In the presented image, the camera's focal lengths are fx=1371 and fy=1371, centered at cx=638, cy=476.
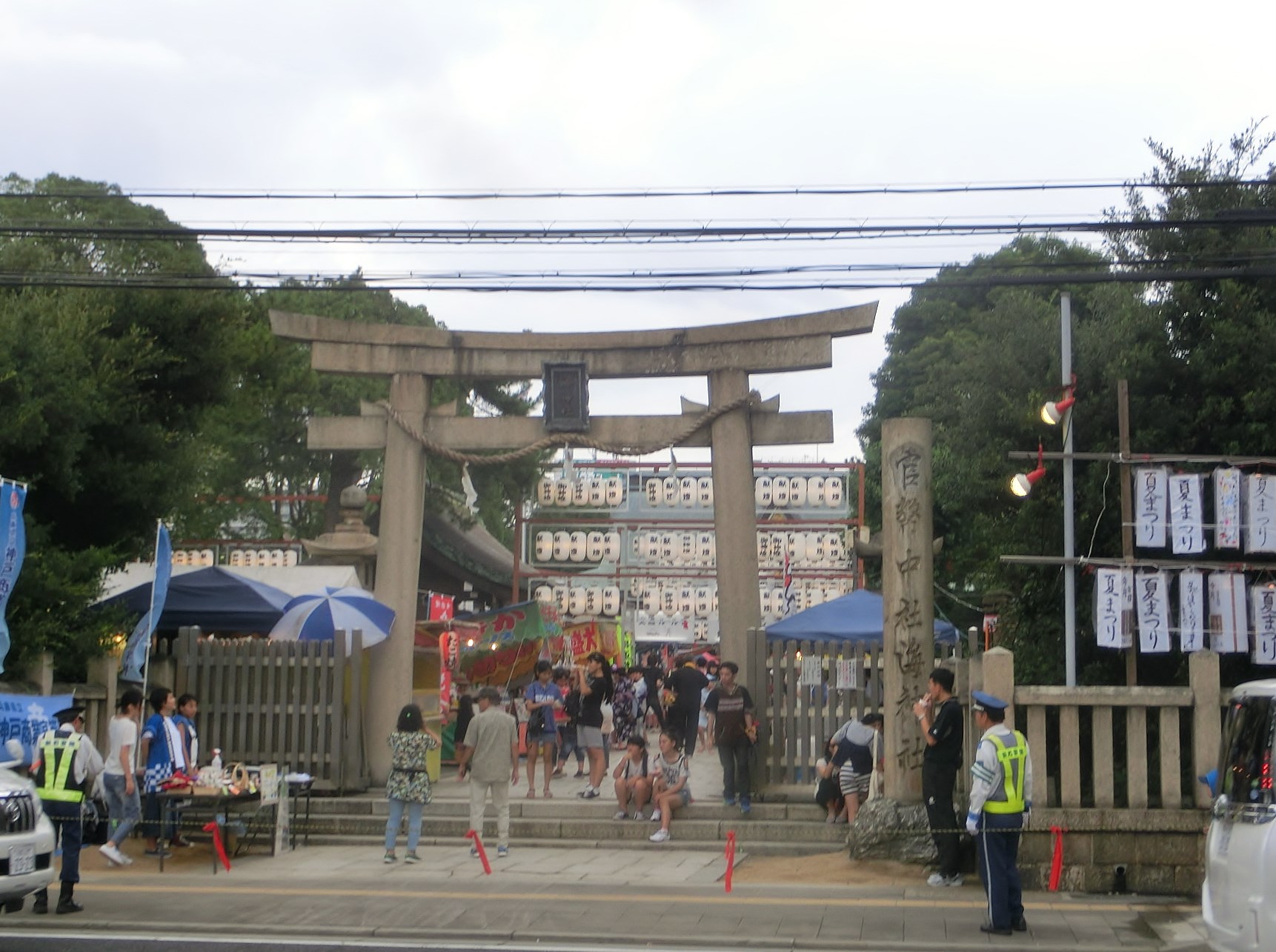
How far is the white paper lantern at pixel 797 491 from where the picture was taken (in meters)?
31.7

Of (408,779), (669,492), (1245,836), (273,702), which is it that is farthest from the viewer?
(669,492)

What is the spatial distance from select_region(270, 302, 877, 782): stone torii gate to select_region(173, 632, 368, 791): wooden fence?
962 millimetres

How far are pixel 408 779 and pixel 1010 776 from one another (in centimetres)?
618

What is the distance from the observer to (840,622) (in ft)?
60.3

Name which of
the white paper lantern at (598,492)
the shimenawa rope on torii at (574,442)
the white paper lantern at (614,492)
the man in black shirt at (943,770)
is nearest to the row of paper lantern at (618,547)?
the white paper lantern at (614,492)

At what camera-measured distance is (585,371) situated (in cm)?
1752

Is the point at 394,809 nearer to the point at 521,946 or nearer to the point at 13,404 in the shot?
the point at 521,946

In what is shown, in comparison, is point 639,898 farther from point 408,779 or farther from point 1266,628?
point 1266,628

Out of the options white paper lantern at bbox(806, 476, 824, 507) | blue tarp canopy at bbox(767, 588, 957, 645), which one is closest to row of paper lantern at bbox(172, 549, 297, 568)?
white paper lantern at bbox(806, 476, 824, 507)

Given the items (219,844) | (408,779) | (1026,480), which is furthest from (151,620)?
(1026,480)

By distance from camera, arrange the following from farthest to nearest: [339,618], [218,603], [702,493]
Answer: [702,493]
[218,603]
[339,618]

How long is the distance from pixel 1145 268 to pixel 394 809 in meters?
10.3

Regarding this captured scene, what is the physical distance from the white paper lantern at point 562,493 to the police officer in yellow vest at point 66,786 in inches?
658

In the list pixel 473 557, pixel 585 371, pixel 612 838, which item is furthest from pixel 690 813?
pixel 473 557
